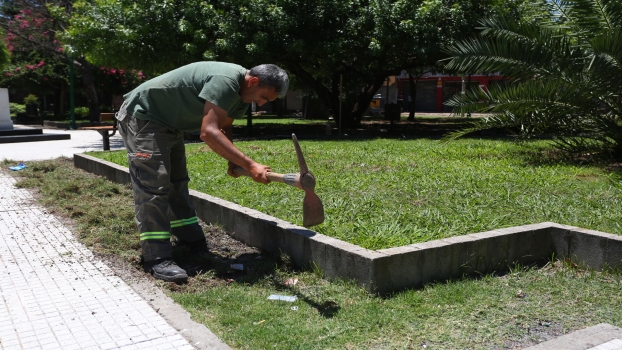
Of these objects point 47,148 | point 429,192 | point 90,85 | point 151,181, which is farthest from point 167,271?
point 90,85

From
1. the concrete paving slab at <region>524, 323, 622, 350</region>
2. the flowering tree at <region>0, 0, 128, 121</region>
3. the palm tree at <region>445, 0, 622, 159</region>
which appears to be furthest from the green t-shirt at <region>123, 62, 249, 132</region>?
the flowering tree at <region>0, 0, 128, 121</region>

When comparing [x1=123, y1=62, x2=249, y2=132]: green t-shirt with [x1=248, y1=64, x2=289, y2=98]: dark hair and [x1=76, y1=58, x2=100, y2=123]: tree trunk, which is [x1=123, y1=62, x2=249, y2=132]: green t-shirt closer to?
[x1=248, y1=64, x2=289, y2=98]: dark hair

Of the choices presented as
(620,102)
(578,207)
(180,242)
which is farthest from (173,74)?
(620,102)

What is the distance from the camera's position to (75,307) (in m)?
3.79

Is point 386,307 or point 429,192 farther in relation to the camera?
point 429,192

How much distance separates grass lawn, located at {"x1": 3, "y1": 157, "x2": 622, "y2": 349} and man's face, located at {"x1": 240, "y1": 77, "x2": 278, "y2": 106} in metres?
1.29

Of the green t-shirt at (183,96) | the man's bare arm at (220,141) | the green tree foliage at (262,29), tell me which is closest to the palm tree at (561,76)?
the green tree foliage at (262,29)

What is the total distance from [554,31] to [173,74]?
7650 mm

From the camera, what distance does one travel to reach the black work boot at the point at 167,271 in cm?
422

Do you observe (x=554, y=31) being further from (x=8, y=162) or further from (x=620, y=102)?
(x=8, y=162)

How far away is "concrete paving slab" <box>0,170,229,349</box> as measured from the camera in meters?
3.27

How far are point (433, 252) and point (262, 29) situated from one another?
485 inches

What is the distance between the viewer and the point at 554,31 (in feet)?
32.4

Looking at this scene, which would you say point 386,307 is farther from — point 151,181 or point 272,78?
point 151,181
